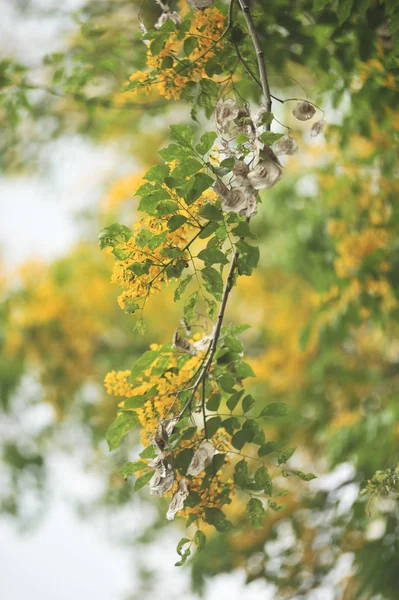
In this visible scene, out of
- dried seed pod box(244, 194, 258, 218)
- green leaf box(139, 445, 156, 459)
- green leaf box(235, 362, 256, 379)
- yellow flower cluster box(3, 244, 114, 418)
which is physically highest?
yellow flower cluster box(3, 244, 114, 418)

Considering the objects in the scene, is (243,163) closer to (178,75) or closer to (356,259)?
(178,75)

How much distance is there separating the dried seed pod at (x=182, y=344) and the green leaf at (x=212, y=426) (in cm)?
7

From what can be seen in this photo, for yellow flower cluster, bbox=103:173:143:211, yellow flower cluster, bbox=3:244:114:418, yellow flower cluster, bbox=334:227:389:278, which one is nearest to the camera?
yellow flower cluster, bbox=334:227:389:278

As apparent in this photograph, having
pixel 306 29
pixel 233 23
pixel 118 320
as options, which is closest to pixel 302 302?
pixel 118 320

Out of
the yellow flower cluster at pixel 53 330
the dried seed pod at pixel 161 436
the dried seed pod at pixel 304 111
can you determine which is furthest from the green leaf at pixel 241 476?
the yellow flower cluster at pixel 53 330

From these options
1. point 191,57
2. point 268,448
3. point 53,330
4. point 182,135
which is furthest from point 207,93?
point 53,330

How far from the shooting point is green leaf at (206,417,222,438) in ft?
2.06

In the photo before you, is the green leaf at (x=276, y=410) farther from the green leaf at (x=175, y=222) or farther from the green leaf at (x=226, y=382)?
the green leaf at (x=175, y=222)

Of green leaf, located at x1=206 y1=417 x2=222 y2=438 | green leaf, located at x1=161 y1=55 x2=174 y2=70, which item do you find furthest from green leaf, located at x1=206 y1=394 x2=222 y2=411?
green leaf, located at x1=161 y1=55 x2=174 y2=70

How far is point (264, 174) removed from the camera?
51 cm

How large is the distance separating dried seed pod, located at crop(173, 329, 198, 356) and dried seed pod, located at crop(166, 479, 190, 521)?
0.39 ft

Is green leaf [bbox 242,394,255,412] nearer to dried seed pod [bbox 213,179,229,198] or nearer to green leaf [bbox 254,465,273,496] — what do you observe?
green leaf [bbox 254,465,273,496]

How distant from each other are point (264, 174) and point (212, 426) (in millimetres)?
258

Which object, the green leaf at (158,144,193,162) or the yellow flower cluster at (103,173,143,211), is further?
the yellow flower cluster at (103,173,143,211)
